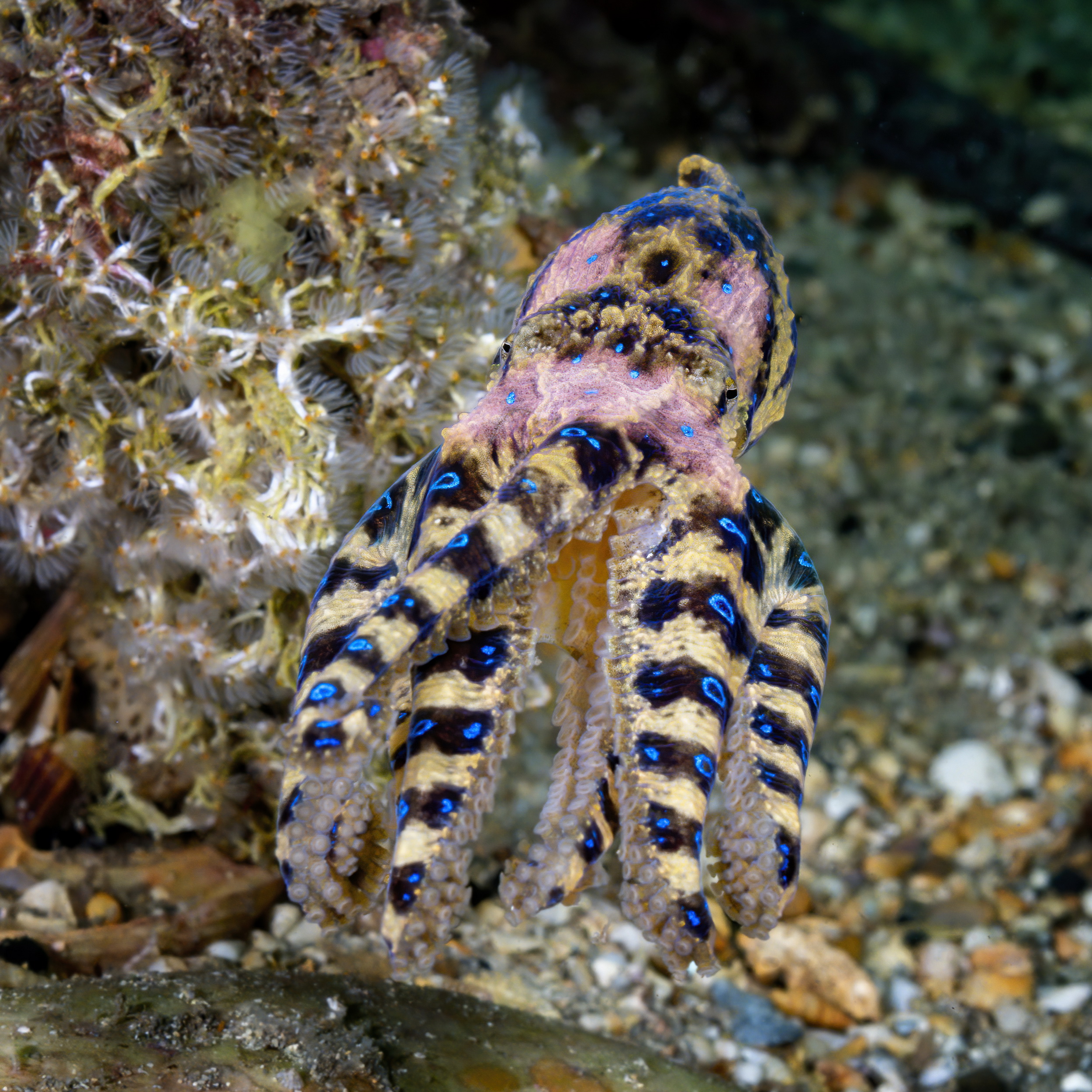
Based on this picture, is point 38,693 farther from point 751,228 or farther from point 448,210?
point 751,228

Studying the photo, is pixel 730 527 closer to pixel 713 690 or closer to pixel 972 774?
pixel 713 690

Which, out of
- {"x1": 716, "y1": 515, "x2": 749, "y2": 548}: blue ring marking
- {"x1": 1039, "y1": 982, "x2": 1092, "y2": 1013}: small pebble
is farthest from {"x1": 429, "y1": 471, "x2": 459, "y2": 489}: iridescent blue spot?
{"x1": 1039, "y1": 982, "x2": 1092, "y2": 1013}: small pebble

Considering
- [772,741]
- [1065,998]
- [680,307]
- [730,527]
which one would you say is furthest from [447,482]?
→ [1065,998]

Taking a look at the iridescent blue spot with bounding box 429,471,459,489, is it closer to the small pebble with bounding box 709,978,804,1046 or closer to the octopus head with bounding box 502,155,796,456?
the octopus head with bounding box 502,155,796,456

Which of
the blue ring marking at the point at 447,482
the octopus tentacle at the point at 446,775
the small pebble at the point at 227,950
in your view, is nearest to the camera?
the octopus tentacle at the point at 446,775

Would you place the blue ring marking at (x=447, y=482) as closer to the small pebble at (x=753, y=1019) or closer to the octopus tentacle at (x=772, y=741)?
the octopus tentacle at (x=772, y=741)

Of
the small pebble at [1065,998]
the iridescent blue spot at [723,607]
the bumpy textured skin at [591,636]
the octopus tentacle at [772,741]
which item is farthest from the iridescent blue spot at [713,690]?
the small pebble at [1065,998]

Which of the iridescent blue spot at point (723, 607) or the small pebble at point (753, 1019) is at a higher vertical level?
the iridescent blue spot at point (723, 607)
